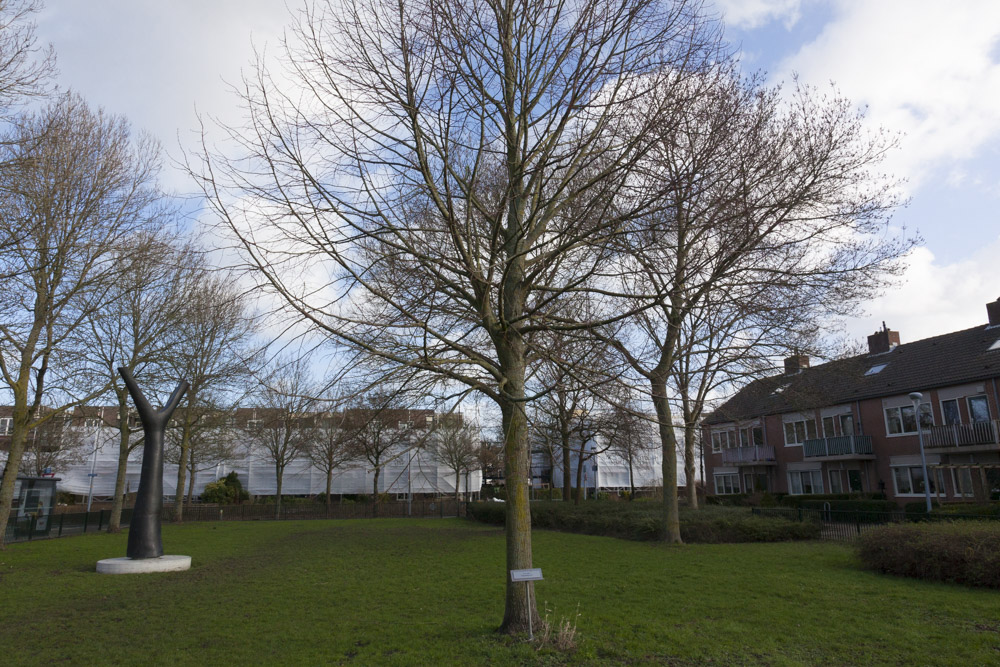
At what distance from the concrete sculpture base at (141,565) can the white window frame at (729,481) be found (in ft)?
108

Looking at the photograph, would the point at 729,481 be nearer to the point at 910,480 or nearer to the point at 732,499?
the point at 732,499

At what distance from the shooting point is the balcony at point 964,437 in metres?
23.3

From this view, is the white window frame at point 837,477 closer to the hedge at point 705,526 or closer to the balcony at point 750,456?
the balcony at point 750,456

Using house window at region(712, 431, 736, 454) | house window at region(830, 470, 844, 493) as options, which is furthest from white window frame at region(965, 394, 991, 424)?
house window at region(712, 431, 736, 454)

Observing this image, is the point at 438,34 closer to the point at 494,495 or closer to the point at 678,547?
the point at 678,547

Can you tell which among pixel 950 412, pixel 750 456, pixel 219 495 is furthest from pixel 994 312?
pixel 219 495

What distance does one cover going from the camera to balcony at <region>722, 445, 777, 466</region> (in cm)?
3572

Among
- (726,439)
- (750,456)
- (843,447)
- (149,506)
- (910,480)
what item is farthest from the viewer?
(726,439)

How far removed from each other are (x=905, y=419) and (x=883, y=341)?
21.1ft

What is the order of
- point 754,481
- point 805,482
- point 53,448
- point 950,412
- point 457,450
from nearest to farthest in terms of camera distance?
1. point 950,412
2. point 805,482
3. point 754,481
4. point 53,448
5. point 457,450

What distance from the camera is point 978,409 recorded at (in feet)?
81.0

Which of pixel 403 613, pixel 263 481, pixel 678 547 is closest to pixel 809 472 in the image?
pixel 678 547

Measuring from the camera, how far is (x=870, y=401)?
1165 inches

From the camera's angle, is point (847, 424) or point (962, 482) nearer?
point (962, 482)
